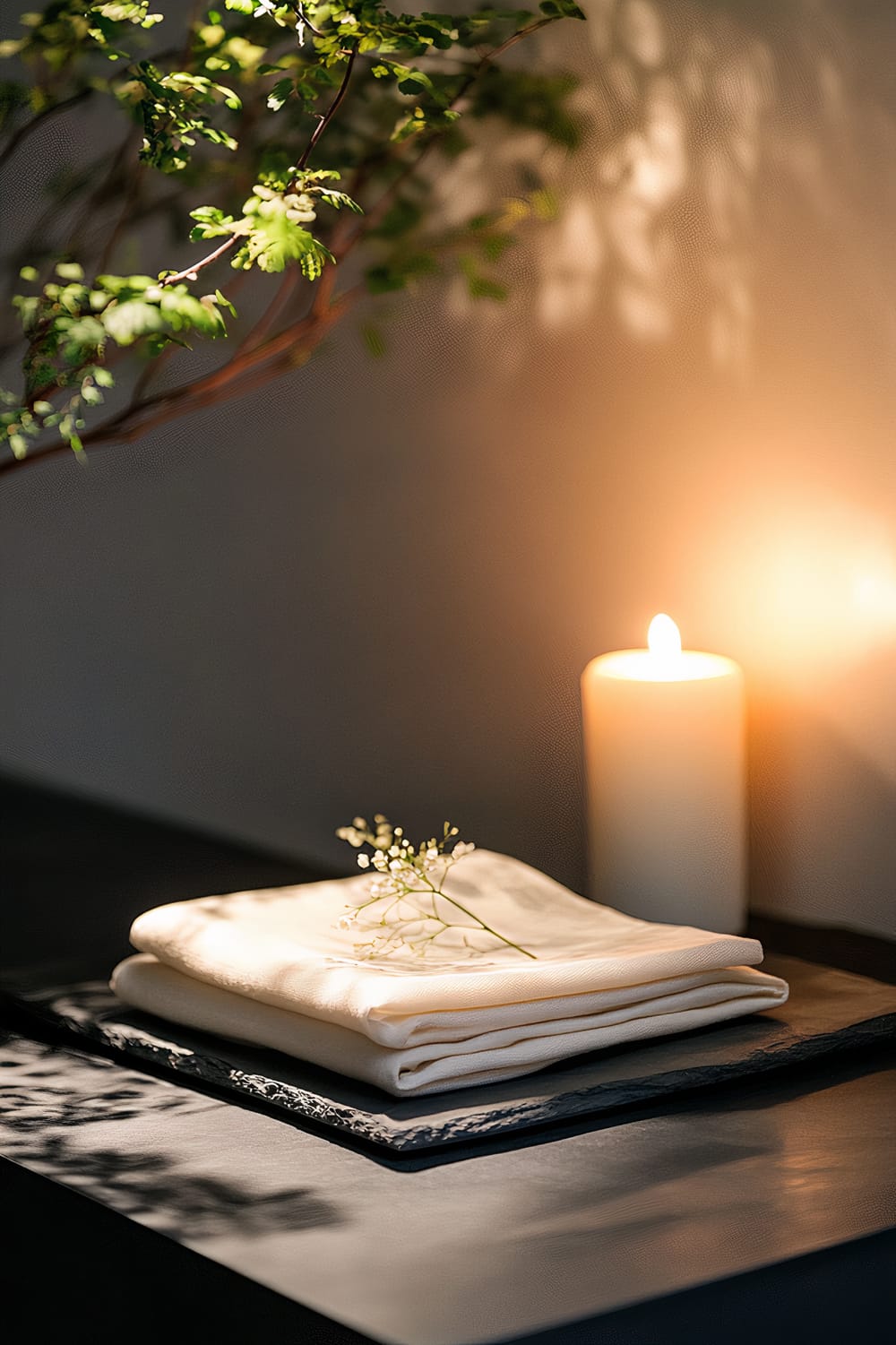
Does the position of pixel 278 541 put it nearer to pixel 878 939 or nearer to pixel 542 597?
pixel 542 597

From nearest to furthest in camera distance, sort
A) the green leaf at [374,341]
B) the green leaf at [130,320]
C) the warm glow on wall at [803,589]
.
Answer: the green leaf at [130,320] → the warm glow on wall at [803,589] → the green leaf at [374,341]

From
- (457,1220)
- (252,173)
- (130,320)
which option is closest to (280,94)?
(130,320)

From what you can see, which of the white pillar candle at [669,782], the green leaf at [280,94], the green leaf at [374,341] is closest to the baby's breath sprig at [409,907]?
the white pillar candle at [669,782]

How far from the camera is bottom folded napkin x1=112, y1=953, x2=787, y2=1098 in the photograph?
3.13 feet

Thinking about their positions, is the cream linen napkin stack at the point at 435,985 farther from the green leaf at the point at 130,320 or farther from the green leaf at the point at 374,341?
the green leaf at the point at 374,341

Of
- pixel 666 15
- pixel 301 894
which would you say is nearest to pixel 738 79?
pixel 666 15

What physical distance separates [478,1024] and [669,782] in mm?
342

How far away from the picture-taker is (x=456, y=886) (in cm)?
120

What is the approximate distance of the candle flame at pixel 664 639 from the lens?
4.22ft

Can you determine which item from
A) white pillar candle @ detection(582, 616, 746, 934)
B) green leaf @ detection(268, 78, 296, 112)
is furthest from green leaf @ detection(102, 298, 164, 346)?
white pillar candle @ detection(582, 616, 746, 934)

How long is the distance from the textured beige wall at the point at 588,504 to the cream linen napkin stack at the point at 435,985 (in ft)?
0.85

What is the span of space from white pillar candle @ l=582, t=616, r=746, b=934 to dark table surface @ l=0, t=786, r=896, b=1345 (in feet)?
0.73

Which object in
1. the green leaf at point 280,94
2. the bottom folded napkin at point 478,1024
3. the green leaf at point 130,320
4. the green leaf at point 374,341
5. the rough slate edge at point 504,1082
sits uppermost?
the green leaf at point 280,94

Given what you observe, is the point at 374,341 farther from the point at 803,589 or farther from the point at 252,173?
the point at 803,589
